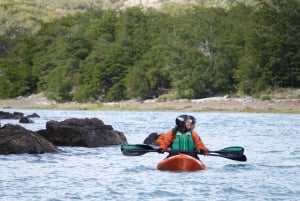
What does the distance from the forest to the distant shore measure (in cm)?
241

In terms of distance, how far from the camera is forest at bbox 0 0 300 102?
9738 centimetres

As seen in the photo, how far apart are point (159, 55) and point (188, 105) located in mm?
17741

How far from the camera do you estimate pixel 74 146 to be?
36594 millimetres

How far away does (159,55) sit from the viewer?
111688 millimetres

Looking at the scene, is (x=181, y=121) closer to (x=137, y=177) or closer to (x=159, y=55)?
(x=137, y=177)

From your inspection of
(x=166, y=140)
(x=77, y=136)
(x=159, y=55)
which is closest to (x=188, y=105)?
(x=159, y=55)

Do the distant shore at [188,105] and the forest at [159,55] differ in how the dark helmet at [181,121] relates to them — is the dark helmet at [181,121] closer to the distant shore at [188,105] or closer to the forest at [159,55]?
the distant shore at [188,105]

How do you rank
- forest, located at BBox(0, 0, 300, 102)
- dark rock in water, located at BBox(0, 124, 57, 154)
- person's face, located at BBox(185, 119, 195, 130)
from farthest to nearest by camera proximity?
forest, located at BBox(0, 0, 300, 102), dark rock in water, located at BBox(0, 124, 57, 154), person's face, located at BBox(185, 119, 195, 130)

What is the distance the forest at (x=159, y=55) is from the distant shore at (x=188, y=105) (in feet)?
7.90

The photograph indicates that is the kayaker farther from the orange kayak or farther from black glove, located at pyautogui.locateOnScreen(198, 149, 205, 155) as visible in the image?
the orange kayak

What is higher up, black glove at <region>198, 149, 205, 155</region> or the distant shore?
the distant shore

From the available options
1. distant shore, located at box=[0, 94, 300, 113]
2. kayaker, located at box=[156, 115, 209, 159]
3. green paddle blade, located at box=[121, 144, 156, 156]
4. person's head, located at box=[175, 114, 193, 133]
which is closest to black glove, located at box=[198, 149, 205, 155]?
kayaker, located at box=[156, 115, 209, 159]

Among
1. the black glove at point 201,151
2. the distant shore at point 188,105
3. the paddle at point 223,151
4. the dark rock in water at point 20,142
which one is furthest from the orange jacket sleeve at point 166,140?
the distant shore at point 188,105

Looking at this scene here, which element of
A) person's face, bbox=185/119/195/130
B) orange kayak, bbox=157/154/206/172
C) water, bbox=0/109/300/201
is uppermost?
person's face, bbox=185/119/195/130
